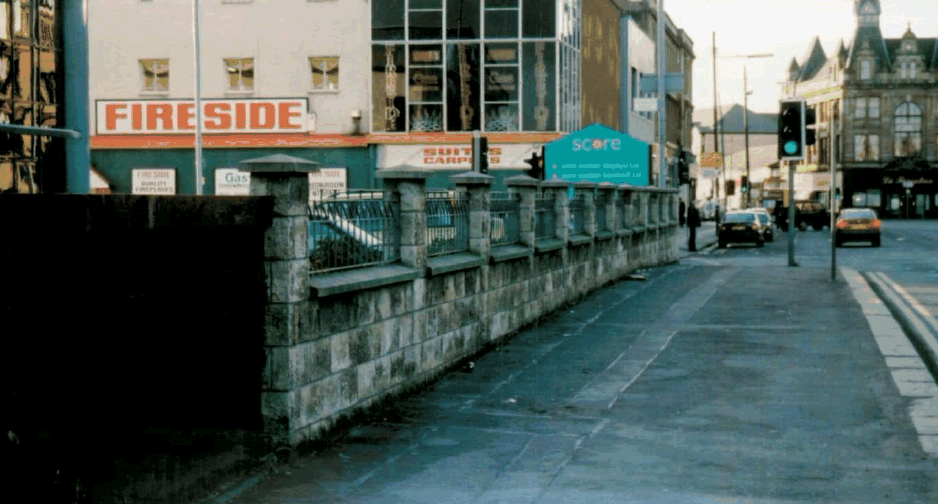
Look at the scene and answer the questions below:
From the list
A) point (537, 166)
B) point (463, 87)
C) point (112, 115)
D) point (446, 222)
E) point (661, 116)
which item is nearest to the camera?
point (446, 222)

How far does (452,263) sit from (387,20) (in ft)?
105

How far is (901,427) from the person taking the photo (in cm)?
981

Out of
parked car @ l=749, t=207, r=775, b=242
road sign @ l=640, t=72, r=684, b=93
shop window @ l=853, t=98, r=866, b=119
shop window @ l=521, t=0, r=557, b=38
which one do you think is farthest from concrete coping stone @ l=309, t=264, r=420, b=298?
shop window @ l=853, t=98, r=866, b=119

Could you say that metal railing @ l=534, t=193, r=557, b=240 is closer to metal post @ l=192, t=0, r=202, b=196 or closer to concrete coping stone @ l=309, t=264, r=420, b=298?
concrete coping stone @ l=309, t=264, r=420, b=298

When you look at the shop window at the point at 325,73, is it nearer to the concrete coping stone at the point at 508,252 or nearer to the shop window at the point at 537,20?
the shop window at the point at 537,20

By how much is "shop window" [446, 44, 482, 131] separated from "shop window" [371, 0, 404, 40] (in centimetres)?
177

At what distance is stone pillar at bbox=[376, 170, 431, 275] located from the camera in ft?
38.5

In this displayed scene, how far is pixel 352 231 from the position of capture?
34.9 feet

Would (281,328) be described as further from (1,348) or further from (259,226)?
(1,348)

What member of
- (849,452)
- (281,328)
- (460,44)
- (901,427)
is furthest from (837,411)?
(460,44)

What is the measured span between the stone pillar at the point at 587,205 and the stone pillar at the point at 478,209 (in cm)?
737

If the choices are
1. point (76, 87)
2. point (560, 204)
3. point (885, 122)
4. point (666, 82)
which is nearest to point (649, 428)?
point (76, 87)

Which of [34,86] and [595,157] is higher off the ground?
[595,157]

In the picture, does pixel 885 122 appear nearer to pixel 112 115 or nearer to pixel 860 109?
pixel 860 109
